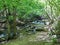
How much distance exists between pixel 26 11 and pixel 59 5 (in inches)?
198

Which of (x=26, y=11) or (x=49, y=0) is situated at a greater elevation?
(x=49, y=0)

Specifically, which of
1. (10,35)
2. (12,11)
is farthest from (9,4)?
(10,35)

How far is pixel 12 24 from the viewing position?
18016 millimetres

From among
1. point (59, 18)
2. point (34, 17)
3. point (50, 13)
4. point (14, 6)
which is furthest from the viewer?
point (34, 17)

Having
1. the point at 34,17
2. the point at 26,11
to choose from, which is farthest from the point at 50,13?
the point at 34,17

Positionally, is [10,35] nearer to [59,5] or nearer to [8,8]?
[8,8]

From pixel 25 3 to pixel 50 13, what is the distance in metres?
2.48

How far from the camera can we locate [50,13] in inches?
656

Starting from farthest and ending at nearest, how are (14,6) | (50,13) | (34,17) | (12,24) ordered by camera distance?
1. (34,17)
2. (12,24)
3. (50,13)
4. (14,6)

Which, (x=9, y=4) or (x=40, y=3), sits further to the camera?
(x=40, y=3)

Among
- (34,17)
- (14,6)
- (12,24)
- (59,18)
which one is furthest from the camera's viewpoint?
(34,17)

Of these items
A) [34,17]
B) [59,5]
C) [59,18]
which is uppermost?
[59,5]

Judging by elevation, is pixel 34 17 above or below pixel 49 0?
below

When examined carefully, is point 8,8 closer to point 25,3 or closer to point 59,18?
point 25,3
